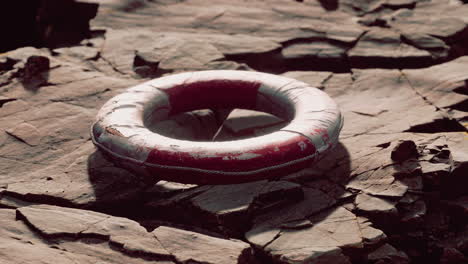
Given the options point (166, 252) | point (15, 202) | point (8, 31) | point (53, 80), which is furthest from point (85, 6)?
point (166, 252)

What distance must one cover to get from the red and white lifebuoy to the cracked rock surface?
11 centimetres

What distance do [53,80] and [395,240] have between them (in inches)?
84.9

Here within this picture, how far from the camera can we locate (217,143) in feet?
8.04

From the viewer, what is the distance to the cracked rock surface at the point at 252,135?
221cm

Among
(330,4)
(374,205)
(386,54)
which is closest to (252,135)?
(374,205)

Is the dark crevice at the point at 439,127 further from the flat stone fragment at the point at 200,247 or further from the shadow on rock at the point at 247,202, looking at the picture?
the flat stone fragment at the point at 200,247

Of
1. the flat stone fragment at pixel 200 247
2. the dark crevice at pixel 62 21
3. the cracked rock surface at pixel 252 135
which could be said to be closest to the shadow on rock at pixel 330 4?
the cracked rock surface at pixel 252 135

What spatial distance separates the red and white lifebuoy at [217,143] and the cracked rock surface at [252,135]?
11 cm

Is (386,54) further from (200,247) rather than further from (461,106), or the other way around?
(200,247)

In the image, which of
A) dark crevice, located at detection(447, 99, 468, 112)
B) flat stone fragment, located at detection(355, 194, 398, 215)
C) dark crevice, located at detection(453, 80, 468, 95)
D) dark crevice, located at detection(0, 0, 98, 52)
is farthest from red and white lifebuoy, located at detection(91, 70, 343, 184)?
dark crevice, located at detection(0, 0, 98, 52)

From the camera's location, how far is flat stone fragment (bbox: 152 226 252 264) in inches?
82.2

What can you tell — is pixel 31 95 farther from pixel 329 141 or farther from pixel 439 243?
pixel 439 243

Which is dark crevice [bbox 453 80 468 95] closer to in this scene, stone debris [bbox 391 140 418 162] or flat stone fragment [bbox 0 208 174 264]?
stone debris [bbox 391 140 418 162]

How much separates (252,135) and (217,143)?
2.06 ft
